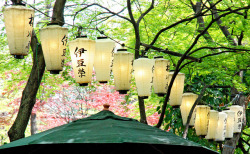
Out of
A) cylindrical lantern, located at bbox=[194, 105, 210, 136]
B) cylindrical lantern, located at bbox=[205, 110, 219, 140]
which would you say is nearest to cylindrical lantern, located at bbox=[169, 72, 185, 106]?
cylindrical lantern, located at bbox=[194, 105, 210, 136]

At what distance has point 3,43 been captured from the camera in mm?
12133

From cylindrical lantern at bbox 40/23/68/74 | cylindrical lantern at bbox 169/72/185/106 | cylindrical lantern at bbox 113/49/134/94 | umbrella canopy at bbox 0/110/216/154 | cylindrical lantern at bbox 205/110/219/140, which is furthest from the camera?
cylindrical lantern at bbox 205/110/219/140

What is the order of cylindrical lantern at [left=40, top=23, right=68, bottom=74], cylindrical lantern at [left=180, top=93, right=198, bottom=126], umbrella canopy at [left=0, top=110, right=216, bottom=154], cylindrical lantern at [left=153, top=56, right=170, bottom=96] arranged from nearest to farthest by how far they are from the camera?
umbrella canopy at [left=0, top=110, right=216, bottom=154], cylindrical lantern at [left=40, top=23, right=68, bottom=74], cylindrical lantern at [left=153, top=56, right=170, bottom=96], cylindrical lantern at [left=180, top=93, right=198, bottom=126]

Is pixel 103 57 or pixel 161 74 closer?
pixel 103 57

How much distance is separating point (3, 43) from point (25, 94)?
4817 mm

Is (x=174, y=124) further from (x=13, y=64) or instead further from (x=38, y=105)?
(x=38, y=105)

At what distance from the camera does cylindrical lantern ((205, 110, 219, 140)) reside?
344 inches

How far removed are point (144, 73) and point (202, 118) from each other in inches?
118

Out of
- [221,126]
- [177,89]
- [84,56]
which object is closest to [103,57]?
[84,56]

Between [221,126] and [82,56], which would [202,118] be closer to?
[221,126]

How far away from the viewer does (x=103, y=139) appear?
379 centimetres

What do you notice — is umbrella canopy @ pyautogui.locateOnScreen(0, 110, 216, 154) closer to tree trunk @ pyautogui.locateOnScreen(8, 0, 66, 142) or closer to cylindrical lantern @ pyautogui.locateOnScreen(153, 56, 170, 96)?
cylindrical lantern @ pyautogui.locateOnScreen(153, 56, 170, 96)

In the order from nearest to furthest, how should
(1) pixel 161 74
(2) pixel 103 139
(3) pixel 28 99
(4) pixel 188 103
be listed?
(2) pixel 103 139 → (1) pixel 161 74 → (3) pixel 28 99 → (4) pixel 188 103

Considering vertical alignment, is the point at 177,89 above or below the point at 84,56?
below
